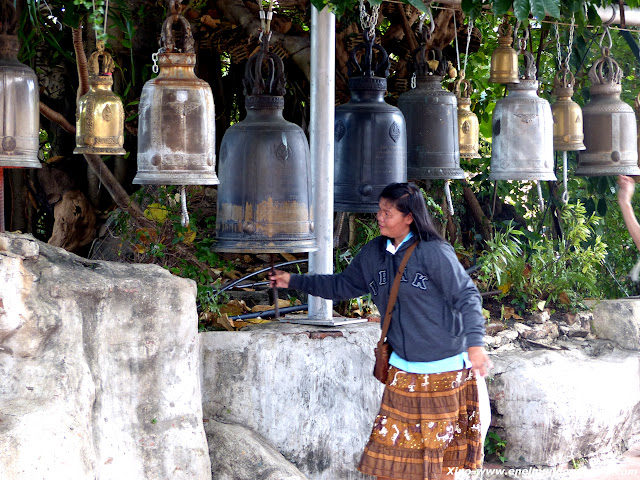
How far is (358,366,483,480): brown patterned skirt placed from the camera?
3336mm

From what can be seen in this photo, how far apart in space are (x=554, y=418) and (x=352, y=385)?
4.46 feet

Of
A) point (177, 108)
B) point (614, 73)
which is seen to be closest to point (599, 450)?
point (614, 73)

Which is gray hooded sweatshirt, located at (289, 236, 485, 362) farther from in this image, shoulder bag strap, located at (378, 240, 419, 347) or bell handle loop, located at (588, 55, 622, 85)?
bell handle loop, located at (588, 55, 622, 85)

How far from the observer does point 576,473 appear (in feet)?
16.1

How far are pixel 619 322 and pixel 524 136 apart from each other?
2036 mm

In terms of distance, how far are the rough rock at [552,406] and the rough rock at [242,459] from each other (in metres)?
1.51

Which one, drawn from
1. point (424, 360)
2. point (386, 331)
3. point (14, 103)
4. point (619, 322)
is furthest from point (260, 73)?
point (619, 322)

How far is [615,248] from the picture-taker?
7312 mm

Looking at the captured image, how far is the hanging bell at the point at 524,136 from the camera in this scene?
13.7 ft

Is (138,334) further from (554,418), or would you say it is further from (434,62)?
(554,418)

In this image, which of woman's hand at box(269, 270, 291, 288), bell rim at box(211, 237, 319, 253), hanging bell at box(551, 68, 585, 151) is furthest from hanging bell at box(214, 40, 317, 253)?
hanging bell at box(551, 68, 585, 151)

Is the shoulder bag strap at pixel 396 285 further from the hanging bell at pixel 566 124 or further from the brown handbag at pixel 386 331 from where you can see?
the hanging bell at pixel 566 124

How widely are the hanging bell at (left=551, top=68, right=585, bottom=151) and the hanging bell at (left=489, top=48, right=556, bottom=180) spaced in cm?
19

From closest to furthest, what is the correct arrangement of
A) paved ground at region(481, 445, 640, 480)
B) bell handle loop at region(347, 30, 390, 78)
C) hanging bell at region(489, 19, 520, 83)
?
bell handle loop at region(347, 30, 390, 78) < hanging bell at region(489, 19, 520, 83) < paved ground at region(481, 445, 640, 480)
